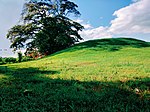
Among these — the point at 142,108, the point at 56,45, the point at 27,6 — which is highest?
the point at 27,6

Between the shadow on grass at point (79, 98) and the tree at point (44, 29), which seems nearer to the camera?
the shadow on grass at point (79, 98)

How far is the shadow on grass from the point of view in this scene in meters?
4.82

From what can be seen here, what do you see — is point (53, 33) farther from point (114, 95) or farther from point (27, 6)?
point (114, 95)

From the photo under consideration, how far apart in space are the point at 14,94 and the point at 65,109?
1.83 m

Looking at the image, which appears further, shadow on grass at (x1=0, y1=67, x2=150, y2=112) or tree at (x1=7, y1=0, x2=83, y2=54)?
tree at (x1=7, y1=0, x2=83, y2=54)

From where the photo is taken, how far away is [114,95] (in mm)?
5812

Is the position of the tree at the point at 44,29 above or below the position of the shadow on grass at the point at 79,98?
above

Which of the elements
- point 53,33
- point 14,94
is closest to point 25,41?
point 53,33

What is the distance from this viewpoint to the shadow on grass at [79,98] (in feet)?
15.8

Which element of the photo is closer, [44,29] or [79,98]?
[79,98]

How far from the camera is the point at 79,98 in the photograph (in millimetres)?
5465

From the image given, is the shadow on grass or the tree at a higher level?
the tree

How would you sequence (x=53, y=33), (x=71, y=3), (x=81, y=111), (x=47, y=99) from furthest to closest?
(x=71, y=3) → (x=53, y=33) → (x=47, y=99) → (x=81, y=111)

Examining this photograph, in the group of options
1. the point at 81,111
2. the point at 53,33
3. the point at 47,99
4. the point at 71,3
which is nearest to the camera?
the point at 81,111
